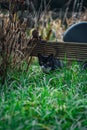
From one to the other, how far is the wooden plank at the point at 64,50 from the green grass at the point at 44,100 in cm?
38

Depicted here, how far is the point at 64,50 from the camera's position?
5.52m

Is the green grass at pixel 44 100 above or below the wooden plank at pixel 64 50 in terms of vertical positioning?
below

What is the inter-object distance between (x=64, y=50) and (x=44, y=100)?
1682 millimetres

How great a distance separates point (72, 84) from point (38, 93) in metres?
0.51

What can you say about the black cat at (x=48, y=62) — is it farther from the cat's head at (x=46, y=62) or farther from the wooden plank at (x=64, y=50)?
the wooden plank at (x=64, y=50)

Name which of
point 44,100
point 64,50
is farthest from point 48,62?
point 44,100

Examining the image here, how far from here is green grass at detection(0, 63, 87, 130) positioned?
349cm

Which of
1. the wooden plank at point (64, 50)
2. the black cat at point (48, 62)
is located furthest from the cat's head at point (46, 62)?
the wooden plank at point (64, 50)

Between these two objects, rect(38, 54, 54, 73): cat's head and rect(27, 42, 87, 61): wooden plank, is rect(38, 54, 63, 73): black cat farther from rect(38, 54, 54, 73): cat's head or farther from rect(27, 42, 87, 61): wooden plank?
rect(27, 42, 87, 61): wooden plank

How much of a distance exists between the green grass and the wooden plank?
1.25 feet

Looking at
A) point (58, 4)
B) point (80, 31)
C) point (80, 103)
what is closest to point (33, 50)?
point (80, 31)

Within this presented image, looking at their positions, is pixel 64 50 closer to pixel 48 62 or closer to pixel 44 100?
pixel 48 62

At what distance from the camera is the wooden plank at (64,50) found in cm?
545

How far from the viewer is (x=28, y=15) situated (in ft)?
16.6
